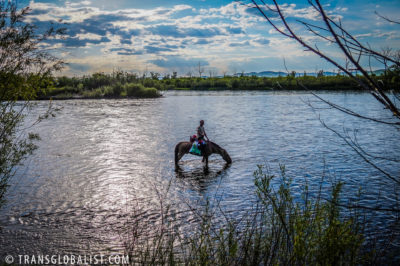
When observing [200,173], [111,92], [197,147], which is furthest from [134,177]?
[111,92]

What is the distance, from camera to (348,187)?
11086mm

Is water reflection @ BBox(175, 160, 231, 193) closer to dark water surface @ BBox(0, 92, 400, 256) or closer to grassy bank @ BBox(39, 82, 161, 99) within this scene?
dark water surface @ BBox(0, 92, 400, 256)

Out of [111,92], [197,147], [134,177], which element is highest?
[111,92]

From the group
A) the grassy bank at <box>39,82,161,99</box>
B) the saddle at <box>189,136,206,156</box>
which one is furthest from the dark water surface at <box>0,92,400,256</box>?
the grassy bank at <box>39,82,161,99</box>

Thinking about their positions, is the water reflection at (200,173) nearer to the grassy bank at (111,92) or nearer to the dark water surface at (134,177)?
the dark water surface at (134,177)

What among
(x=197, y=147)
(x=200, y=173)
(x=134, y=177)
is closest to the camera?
(x=134, y=177)

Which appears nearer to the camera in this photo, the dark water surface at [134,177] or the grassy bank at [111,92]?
the dark water surface at [134,177]

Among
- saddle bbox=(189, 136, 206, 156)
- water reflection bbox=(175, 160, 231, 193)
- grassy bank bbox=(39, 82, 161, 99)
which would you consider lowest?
water reflection bbox=(175, 160, 231, 193)

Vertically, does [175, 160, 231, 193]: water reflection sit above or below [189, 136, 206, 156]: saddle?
below

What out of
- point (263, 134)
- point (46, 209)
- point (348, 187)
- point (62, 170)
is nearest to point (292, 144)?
point (263, 134)

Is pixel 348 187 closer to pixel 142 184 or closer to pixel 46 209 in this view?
pixel 142 184

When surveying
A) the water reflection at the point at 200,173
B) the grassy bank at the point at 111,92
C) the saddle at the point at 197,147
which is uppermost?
the grassy bank at the point at 111,92

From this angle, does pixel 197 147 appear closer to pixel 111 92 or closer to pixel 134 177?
pixel 134 177

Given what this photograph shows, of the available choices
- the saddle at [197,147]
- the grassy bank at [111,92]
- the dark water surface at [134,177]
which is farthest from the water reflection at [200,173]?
the grassy bank at [111,92]
